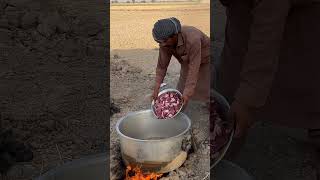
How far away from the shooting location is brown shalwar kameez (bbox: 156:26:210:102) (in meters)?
2.28

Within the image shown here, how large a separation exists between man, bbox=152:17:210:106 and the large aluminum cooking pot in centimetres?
17

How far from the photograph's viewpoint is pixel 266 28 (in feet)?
5.81

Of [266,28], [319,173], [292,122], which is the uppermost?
[266,28]

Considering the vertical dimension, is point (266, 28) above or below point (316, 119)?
above

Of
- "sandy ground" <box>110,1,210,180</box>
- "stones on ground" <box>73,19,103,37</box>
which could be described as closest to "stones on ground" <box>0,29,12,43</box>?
"stones on ground" <box>73,19,103,37</box>

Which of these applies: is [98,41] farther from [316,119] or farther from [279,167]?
[316,119]

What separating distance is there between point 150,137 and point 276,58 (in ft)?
1.83

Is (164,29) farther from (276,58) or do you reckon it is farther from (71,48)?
(71,48)

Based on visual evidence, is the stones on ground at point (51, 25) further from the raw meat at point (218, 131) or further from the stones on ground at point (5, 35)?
the raw meat at point (218, 131)

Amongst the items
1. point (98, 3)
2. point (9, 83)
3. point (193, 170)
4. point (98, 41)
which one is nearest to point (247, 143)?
point (193, 170)

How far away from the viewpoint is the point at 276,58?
1.86m

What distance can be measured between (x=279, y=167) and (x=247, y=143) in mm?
292

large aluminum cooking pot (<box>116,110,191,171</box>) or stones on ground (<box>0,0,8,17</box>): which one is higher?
large aluminum cooking pot (<box>116,110,191,171</box>)

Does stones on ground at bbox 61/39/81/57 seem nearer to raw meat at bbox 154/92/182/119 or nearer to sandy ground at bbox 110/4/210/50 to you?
sandy ground at bbox 110/4/210/50
